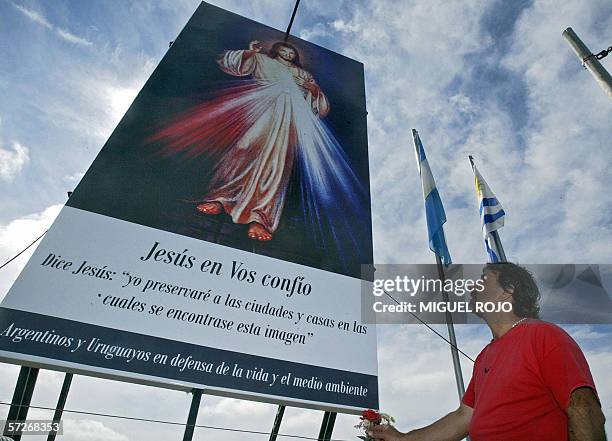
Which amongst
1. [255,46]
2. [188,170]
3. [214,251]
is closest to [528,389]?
[214,251]

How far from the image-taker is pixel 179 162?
395 cm

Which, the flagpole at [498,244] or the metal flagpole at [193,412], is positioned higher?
the flagpole at [498,244]

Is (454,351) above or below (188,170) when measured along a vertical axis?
below

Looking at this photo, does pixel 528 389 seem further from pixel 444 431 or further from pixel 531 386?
pixel 444 431

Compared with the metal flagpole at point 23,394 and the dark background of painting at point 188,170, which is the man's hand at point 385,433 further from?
the metal flagpole at point 23,394

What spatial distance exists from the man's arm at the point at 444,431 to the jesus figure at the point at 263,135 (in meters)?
2.21

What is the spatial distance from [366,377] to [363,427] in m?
1.20

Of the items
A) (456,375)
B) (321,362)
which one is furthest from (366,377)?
(456,375)

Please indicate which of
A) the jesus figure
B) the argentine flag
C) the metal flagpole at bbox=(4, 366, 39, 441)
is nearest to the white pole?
the argentine flag

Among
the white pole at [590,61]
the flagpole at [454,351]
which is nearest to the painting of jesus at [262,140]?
the flagpole at [454,351]

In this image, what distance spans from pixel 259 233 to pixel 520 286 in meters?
2.39

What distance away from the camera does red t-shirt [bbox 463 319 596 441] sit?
4.42ft

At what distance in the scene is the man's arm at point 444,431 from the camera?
6.28 feet

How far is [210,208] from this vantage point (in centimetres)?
375
